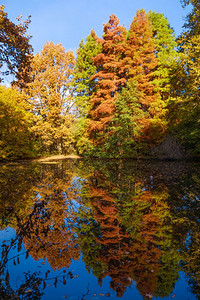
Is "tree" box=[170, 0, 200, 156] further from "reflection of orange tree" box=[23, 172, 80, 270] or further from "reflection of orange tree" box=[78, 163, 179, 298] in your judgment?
"reflection of orange tree" box=[23, 172, 80, 270]

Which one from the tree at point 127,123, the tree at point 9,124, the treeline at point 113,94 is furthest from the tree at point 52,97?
the tree at point 127,123

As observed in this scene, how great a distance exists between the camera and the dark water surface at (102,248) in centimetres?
221

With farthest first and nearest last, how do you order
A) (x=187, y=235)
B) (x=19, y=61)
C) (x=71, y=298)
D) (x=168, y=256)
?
1. (x=19, y=61)
2. (x=187, y=235)
3. (x=168, y=256)
4. (x=71, y=298)

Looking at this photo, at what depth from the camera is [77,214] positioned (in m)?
4.46

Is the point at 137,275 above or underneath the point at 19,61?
underneath

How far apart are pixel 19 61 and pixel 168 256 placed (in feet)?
27.2

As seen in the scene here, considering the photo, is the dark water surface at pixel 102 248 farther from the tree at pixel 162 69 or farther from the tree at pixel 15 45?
the tree at pixel 162 69

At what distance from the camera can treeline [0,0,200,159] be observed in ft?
40.5

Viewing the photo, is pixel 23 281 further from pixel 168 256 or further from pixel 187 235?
pixel 187 235

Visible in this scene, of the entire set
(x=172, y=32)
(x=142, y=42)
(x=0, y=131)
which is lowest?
(x=0, y=131)

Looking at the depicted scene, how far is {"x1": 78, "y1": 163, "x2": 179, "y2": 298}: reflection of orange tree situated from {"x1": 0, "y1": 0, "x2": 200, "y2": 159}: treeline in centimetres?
670

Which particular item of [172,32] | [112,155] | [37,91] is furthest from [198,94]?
[37,91]

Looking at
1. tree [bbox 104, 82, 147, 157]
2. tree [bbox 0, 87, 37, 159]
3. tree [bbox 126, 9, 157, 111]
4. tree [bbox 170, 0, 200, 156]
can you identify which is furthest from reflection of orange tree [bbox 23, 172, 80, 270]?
tree [bbox 126, 9, 157, 111]

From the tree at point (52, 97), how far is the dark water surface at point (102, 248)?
19.4 m
